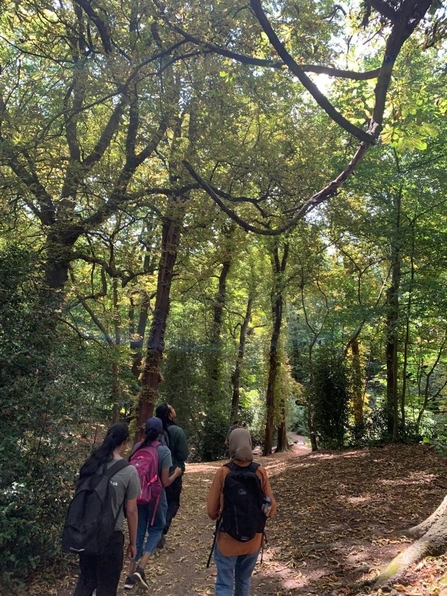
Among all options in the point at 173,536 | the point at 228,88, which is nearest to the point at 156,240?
the point at 228,88

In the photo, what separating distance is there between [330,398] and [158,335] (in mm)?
5630

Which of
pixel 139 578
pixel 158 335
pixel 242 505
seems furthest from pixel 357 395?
pixel 242 505

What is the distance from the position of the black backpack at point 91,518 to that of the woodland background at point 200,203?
134 cm

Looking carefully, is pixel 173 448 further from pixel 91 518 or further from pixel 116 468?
pixel 91 518

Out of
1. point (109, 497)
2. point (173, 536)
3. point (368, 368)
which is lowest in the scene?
point (173, 536)

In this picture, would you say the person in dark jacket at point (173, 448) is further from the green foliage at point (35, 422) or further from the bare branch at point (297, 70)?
the bare branch at point (297, 70)

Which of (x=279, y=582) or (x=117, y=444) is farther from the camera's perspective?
(x=279, y=582)

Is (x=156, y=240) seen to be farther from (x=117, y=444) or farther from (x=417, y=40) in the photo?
(x=117, y=444)

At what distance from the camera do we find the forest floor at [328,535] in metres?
3.92

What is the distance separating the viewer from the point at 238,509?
2.96m

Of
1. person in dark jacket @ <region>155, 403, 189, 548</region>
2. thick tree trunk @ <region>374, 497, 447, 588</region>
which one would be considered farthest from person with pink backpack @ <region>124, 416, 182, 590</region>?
thick tree trunk @ <region>374, 497, 447, 588</region>

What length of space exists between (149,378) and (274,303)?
7463 mm

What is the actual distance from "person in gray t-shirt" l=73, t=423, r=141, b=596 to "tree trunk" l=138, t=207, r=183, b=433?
807 centimetres

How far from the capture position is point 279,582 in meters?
4.16
